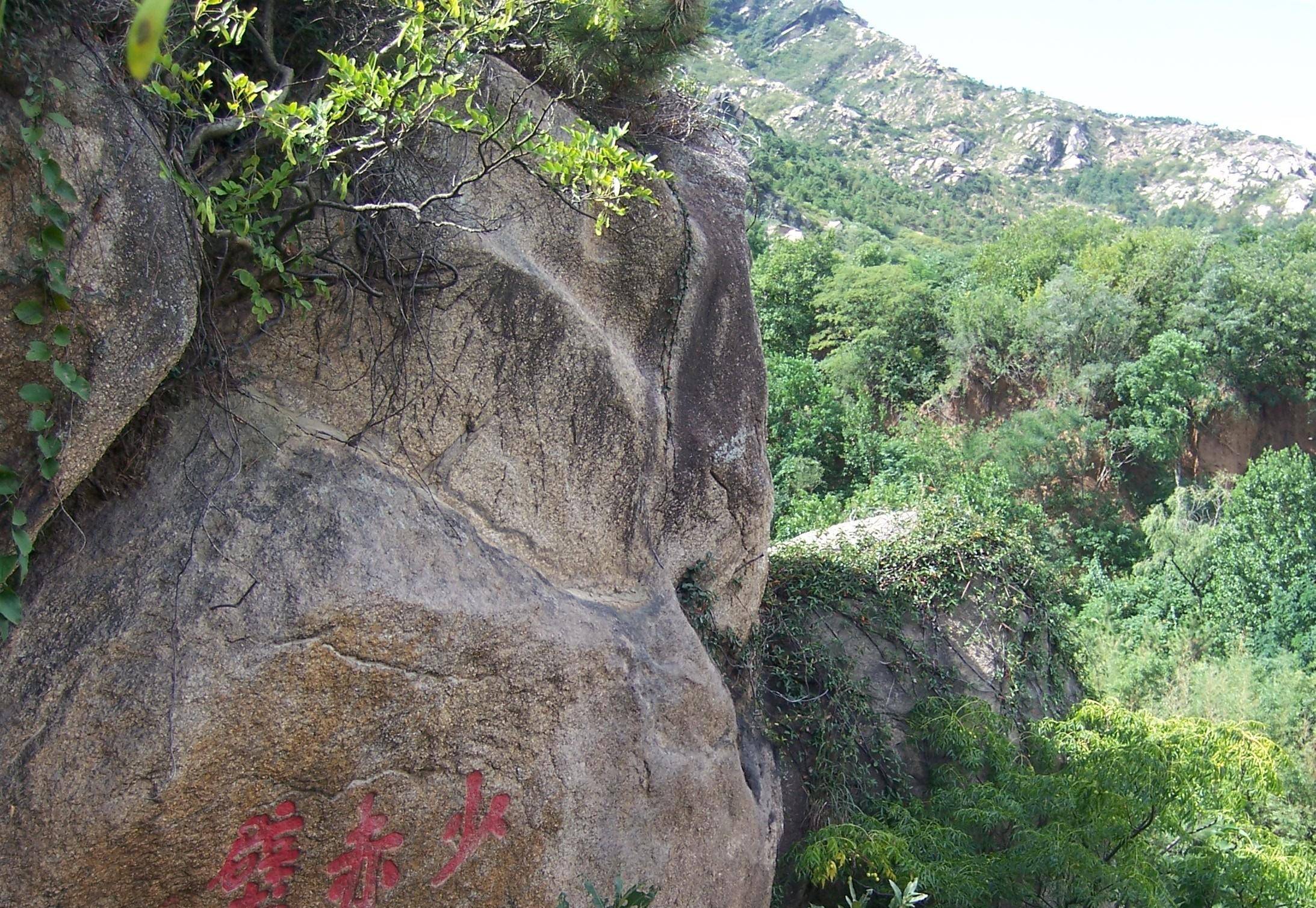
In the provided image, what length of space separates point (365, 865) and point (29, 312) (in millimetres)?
2054

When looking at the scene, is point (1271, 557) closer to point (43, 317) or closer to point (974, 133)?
point (43, 317)

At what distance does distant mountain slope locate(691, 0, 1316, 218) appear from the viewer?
187 feet

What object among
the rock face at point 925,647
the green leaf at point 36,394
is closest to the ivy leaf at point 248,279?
the green leaf at point 36,394

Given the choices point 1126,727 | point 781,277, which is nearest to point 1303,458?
point 781,277

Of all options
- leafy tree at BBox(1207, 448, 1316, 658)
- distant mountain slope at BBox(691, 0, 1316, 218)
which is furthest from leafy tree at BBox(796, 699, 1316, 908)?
distant mountain slope at BBox(691, 0, 1316, 218)

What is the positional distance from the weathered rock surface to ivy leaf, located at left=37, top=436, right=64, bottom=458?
39 millimetres

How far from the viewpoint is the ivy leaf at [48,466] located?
2883mm

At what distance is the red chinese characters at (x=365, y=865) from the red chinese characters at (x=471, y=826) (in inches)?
7.2

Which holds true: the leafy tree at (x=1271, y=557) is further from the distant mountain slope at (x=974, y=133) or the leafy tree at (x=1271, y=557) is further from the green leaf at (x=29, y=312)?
the distant mountain slope at (x=974, y=133)

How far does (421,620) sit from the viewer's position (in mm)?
3592

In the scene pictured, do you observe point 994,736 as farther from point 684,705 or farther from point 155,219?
point 155,219

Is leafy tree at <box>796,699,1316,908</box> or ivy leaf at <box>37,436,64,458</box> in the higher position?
ivy leaf at <box>37,436,64,458</box>

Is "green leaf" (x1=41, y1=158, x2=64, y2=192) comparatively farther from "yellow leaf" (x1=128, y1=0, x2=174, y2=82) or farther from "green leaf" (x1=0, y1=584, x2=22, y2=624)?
"yellow leaf" (x1=128, y1=0, x2=174, y2=82)

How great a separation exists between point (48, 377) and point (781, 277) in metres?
19.9
